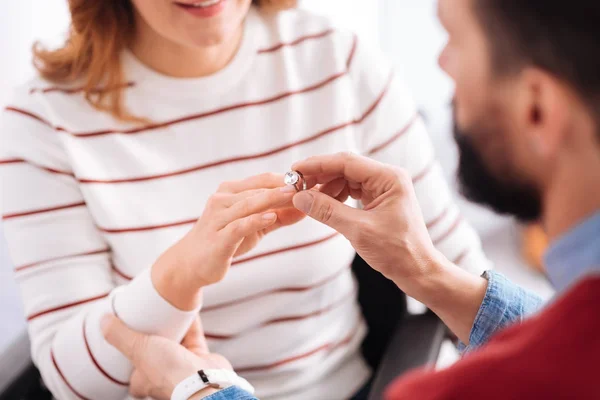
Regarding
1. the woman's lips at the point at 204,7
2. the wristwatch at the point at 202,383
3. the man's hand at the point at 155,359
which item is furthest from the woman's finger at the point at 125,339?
the woman's lips at the point at 204,7

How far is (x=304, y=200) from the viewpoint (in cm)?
82

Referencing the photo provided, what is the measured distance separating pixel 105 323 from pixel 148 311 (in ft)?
0.21

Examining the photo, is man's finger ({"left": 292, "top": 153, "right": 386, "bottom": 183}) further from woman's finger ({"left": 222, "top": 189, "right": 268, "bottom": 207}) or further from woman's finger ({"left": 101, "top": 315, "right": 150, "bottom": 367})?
woman's finger ({"left": 101, "top": 315, "right": 150, "bottom": 367})

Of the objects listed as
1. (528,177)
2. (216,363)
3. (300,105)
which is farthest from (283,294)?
(528,177)

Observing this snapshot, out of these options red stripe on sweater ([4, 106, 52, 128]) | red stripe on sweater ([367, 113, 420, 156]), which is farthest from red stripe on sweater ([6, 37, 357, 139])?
red stripe on sweater ([367, 113, 420, 156])

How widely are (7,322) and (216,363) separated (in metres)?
0.60

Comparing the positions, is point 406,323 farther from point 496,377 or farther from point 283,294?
point 496,377

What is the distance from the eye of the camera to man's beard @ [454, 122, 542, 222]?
600 millimetres

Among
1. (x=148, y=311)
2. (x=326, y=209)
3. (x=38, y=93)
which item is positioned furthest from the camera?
(x=38, y=93)

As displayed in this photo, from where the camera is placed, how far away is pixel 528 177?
587mm

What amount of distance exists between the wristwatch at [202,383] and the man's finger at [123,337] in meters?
0.11

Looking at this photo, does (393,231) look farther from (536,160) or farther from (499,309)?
(536,160)

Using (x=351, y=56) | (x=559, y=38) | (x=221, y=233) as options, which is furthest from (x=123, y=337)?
(x=559, y=38)

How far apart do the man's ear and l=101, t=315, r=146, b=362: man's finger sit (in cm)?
57
